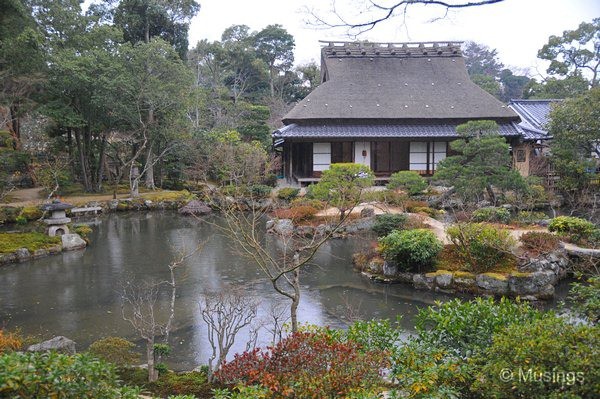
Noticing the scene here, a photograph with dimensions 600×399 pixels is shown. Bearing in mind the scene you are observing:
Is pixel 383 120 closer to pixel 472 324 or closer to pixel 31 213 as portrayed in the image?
pixel 31 213

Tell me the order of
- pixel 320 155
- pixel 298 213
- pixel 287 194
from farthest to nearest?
1. pixel 320 155
2. pixel 287 194
3. pixel 298 213

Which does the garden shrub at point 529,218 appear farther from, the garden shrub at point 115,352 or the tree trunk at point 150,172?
the tree trunk at point 150,172

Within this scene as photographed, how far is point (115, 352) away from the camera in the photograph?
23.9 ft

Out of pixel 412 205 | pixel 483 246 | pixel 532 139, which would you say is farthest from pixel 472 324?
pixel 532 139

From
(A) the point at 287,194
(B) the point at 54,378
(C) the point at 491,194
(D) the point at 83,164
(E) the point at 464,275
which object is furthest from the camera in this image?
(D) the point at 83,164

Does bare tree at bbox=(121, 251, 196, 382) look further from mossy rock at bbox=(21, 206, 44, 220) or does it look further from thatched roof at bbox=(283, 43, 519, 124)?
thatched roof at bbox=(283, 43, 519, 124)

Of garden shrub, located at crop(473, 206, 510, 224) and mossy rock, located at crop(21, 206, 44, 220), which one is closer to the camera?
garden shrub, located at crop(473, 206, 510, 224)

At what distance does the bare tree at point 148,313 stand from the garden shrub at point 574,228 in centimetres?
962

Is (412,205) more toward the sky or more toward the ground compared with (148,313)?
more toward the sky

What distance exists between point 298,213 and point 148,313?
897 centimetres

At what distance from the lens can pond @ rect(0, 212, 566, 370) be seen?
907cm

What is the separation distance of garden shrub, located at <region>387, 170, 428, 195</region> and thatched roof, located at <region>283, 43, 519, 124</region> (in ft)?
22.8

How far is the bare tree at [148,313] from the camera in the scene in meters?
6.57

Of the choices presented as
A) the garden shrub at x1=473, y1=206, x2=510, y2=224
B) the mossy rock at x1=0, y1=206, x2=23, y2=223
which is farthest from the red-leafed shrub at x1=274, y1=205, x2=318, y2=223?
the mossy rock at x1=0, y1=206, x2=23, y2=223
